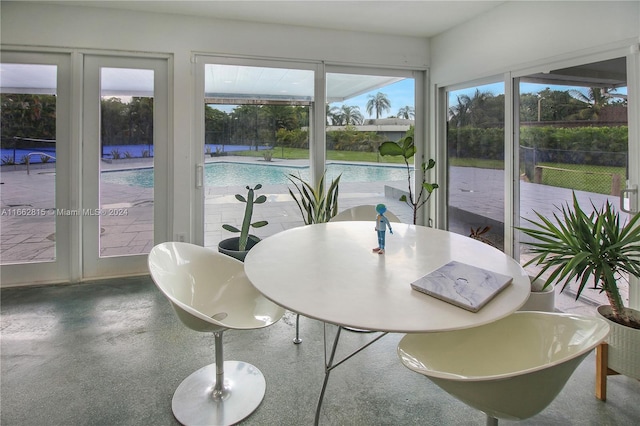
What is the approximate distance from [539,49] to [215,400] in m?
3.53

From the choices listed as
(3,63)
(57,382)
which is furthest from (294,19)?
(57,382)

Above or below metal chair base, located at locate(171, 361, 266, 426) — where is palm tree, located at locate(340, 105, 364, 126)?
above

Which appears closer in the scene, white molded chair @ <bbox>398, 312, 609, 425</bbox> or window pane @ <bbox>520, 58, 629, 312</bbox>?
white molded chair @ <bbox>398, 312, 609, 425</bbox>

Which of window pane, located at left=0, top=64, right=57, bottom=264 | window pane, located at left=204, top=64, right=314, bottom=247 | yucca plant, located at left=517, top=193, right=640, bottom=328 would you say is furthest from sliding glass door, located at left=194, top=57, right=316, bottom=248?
yucca plant, located at left=517, top=193, right=640, bottom=328

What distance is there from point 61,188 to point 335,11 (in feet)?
10.5

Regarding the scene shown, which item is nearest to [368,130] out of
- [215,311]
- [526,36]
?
[526,36]

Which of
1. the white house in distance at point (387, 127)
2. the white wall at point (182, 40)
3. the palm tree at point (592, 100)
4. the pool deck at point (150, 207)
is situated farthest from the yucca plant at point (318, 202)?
the palm tree at point (592, 100)

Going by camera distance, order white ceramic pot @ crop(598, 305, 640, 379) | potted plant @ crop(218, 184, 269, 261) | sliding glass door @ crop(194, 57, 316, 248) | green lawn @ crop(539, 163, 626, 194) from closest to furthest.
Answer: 1. white ceramic pot @ crop(598, 305, 640, 379)
2. green lawn @ crop(539, 163, 626, 194)
3. potted plant @ crop(218, 184, 269, 261)
4. sliding glass door @ crop(194, 57, 316, 248)

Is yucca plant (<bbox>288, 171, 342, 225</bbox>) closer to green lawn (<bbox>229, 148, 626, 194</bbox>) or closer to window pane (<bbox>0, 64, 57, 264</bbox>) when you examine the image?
green lawn (<bbox>229, 148, 626, 194</bbox>)

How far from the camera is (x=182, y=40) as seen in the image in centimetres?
362

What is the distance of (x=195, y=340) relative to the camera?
Result: 8.29 ft

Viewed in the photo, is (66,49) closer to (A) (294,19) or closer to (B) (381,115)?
(A) (294,19)

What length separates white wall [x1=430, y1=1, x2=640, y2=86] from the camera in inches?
97.0

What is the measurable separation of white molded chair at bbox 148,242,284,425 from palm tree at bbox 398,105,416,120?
3216 millimetres
